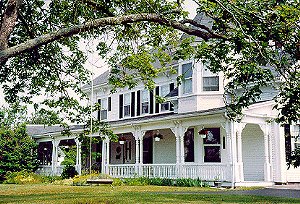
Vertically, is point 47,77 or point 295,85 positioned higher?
point 47,77

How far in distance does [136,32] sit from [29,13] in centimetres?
315

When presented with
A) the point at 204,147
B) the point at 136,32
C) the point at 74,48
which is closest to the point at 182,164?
the point at 204,147

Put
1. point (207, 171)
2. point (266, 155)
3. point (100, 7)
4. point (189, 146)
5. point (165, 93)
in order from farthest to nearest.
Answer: point (165, 93), point (189, 146), point (266, 155), point (207, 171), point (100, 7)

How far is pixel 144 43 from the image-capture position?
12.3 m

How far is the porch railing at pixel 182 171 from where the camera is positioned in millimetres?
18781

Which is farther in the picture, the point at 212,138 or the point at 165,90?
the point at 165,90

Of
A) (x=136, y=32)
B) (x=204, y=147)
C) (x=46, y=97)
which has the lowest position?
(x=204, y=147)

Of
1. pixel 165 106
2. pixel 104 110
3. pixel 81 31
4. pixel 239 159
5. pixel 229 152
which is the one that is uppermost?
pixel 104 110

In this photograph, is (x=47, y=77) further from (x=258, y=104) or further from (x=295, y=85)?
(x=258, y=104)

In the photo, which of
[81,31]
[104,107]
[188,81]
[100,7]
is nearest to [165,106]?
[188,81]

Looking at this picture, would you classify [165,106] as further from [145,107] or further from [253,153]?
[253,153]

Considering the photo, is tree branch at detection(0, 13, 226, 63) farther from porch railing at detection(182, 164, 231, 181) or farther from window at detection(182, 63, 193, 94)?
window at detection(182, 63, 193, 94)

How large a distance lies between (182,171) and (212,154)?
1733 millimetres

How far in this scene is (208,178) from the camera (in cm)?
1920
